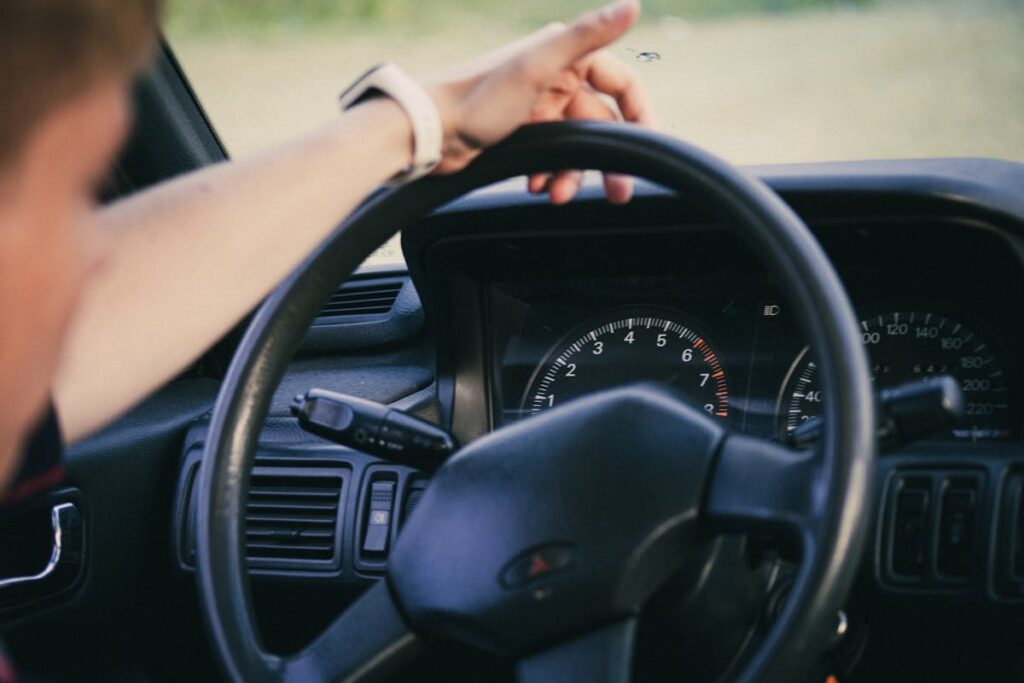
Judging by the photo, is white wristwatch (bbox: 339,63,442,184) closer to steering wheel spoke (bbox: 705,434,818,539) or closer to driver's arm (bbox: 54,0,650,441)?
driver's arm (bbox: 54,0,650,441)

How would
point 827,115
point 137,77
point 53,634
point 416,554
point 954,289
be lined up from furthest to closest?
point 827,115 → point 53,634 → point 954,289 → point 416,554 → point 137,77

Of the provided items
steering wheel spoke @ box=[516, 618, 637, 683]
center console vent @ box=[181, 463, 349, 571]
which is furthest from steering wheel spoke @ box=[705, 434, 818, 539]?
center console vent @ box=[181, 463, 349, 571]

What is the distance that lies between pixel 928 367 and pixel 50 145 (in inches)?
55.3

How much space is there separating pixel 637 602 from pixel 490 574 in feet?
0.45

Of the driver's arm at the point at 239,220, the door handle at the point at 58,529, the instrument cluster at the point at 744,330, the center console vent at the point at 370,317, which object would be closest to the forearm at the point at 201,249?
the driver's arm at the point at 239,220

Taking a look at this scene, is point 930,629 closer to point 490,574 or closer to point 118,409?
point 490,574

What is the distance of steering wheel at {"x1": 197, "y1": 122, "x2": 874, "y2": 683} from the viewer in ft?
3.23

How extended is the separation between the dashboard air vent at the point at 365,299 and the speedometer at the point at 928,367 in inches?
30.1

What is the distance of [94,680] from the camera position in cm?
202

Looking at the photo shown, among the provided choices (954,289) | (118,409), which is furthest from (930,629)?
(118,409)

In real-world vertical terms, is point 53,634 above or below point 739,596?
below

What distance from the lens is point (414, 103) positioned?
1172mm

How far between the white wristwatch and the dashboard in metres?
0.56

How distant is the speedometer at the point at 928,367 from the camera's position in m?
1.71
